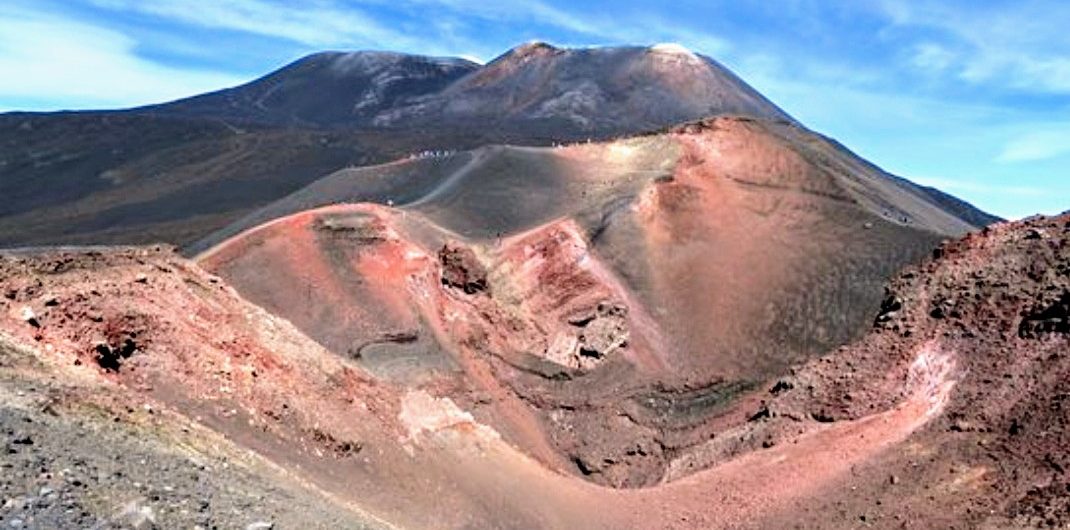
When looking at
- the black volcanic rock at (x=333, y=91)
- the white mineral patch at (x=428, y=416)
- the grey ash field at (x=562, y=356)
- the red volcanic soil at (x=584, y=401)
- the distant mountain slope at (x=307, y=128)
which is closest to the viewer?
the grey ash field at (x=562, y=356)

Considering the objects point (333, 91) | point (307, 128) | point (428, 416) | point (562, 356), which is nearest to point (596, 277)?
point (562, 356)

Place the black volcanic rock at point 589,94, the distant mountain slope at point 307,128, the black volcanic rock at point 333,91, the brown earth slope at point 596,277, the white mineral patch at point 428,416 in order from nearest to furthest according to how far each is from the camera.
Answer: the white mineral patch at point 428,416 → the brown earth slope at point 596,277 → the distant mountain slope at point 307,128 → the black volcanic rock at point 589,94 → the black volcanic rock at point 333,91

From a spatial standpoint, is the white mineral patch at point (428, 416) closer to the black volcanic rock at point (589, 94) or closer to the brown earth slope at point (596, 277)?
the brown earth slope at point (596, 277)

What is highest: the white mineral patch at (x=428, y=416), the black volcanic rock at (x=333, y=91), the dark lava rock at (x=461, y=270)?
the black volcanic rock at (x=333, y=91)

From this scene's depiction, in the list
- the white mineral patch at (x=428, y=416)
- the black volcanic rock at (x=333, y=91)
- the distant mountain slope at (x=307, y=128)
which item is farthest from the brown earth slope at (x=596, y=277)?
the black volcanic rock at (x=333, y=91)

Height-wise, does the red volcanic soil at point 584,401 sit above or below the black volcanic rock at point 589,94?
below

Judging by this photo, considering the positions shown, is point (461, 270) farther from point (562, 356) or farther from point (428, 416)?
point (428, 416)
